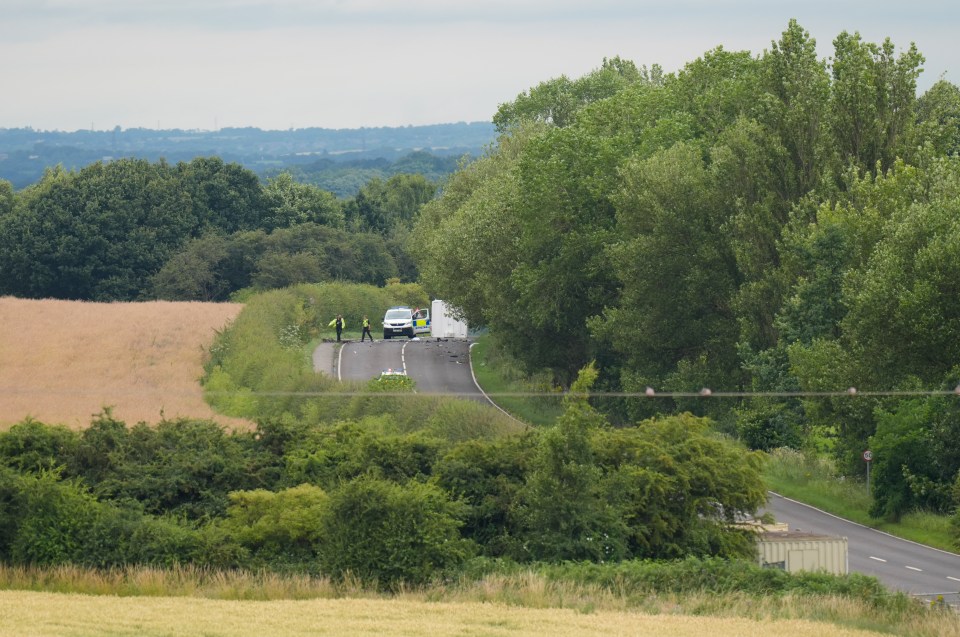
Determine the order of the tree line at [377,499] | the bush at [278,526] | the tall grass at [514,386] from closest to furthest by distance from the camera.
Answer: the tree line at [377,499], the bush at [278,526], the tall grass at [514,386]

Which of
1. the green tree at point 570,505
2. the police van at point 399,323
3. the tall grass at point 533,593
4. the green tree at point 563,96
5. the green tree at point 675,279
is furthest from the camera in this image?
the green tree at point 563,96

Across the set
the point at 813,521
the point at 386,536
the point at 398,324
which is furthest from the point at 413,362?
the point at 386,536

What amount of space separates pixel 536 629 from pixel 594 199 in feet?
148

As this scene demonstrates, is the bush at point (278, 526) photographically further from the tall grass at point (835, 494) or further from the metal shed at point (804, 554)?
the tall grass at point (835, 494)

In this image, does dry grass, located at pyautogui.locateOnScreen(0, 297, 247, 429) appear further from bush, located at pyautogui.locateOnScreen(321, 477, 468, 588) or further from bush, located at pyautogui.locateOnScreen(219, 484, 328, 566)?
bush, located at pyautogui.locateOnScreen(321, 477, 468, 588)

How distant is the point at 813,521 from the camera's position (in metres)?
44.9

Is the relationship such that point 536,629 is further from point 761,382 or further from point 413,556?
point 761,382

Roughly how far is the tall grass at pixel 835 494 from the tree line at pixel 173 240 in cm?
6132

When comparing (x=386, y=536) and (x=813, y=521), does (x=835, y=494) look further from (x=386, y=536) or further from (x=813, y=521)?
(x=386, y=536)

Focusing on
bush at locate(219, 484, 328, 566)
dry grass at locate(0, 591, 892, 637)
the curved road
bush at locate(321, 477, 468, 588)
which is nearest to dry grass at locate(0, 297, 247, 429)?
the curved road

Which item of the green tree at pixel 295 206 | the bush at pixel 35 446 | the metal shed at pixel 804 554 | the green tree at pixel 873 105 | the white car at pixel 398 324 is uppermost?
the green tree at pixel 873 105

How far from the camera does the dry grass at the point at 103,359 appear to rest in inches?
2122

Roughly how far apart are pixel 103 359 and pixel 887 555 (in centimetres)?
3942

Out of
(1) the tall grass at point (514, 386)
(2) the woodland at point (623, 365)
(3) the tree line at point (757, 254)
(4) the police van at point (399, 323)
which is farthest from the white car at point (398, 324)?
(3) the tree line at point (757, 254)
